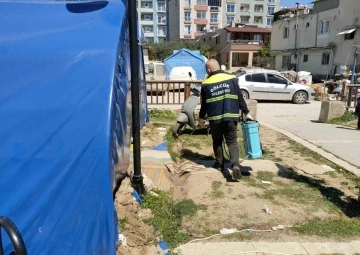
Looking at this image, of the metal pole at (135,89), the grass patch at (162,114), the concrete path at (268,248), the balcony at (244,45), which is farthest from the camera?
the balcony at (244,45)

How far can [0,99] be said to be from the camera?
2695 mm

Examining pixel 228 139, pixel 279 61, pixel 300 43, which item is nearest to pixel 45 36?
pixel 228 139

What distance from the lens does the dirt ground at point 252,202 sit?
3219mm

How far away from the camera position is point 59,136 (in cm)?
253

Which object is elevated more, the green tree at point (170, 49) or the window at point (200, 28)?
the window at point (200, 28)

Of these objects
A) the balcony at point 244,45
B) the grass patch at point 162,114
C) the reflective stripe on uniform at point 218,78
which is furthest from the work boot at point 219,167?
the balcony at point 244,45

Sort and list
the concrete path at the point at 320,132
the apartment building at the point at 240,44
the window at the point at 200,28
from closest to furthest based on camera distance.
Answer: the concrete path at the point at 320,132
the apartment building at the point at 240,44
the window at the point at 200,28

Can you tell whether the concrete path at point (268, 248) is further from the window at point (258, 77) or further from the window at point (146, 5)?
the window at point (146, 5)

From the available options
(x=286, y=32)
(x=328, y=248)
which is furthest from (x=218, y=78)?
(x=286, y=32)

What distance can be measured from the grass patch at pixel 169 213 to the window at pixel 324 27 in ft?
95.3

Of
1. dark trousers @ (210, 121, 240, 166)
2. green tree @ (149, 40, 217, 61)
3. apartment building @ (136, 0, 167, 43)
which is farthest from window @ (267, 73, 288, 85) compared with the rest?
apartment building @ (136, 0, 167, 43)

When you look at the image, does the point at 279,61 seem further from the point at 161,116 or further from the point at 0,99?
the point at 0,99

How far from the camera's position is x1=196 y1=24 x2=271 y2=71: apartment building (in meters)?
50.0

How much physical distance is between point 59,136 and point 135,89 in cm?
125
